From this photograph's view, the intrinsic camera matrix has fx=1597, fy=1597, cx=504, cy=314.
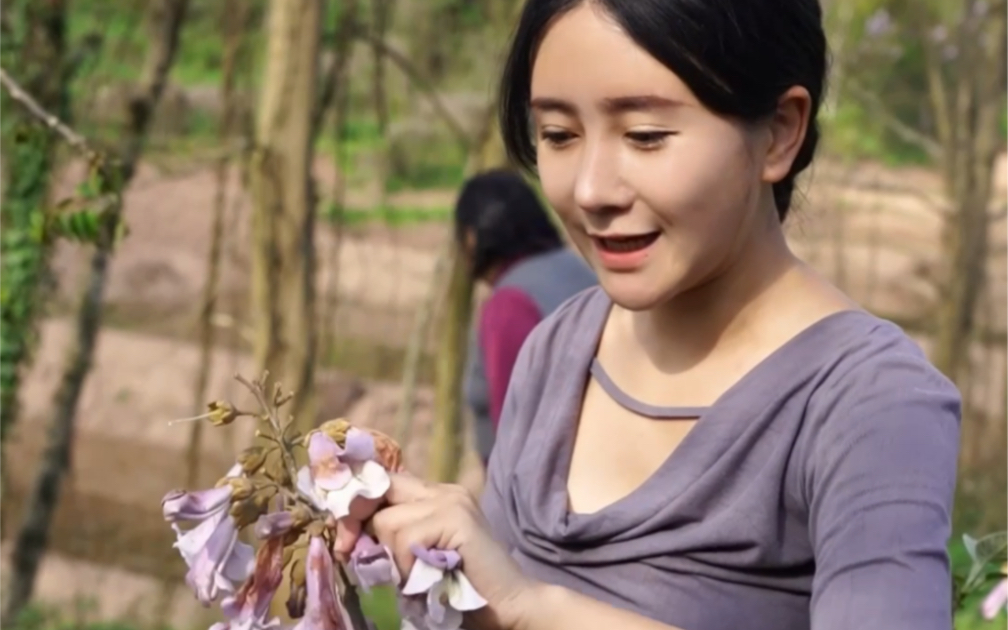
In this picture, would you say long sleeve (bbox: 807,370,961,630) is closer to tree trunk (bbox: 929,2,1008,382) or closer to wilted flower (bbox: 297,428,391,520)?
wilted flower (bbox: 297,428,391,520)

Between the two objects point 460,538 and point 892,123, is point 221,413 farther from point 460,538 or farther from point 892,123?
point 892,123

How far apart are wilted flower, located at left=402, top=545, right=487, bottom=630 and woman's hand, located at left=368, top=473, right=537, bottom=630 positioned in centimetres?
1

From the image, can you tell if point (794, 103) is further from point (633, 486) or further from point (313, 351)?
point (313, 351)

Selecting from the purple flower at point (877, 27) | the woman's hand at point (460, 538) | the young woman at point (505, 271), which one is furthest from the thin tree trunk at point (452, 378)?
the woman's hand at point (460, 538)

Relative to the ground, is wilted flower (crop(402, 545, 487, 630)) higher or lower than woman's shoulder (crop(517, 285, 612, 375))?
lower

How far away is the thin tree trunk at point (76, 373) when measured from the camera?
5.20 m

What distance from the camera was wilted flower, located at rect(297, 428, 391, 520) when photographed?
1.21 metres

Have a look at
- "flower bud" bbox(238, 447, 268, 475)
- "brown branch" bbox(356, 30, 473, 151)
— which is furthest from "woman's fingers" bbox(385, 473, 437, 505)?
"brown branch" bbox(356, 30, 473, 151)

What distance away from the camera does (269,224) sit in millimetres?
4039

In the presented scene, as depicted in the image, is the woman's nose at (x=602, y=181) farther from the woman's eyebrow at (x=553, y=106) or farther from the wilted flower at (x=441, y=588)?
the wilted flower at (x=441, y=588)

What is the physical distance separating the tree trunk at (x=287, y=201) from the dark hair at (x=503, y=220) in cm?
60

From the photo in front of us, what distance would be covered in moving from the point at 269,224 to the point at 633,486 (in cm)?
273

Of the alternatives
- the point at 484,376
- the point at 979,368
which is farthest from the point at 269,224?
the point at 979,368

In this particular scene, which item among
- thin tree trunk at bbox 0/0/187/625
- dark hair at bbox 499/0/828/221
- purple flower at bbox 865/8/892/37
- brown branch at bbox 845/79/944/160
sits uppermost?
purple flower at bbox 865/8/892/37
